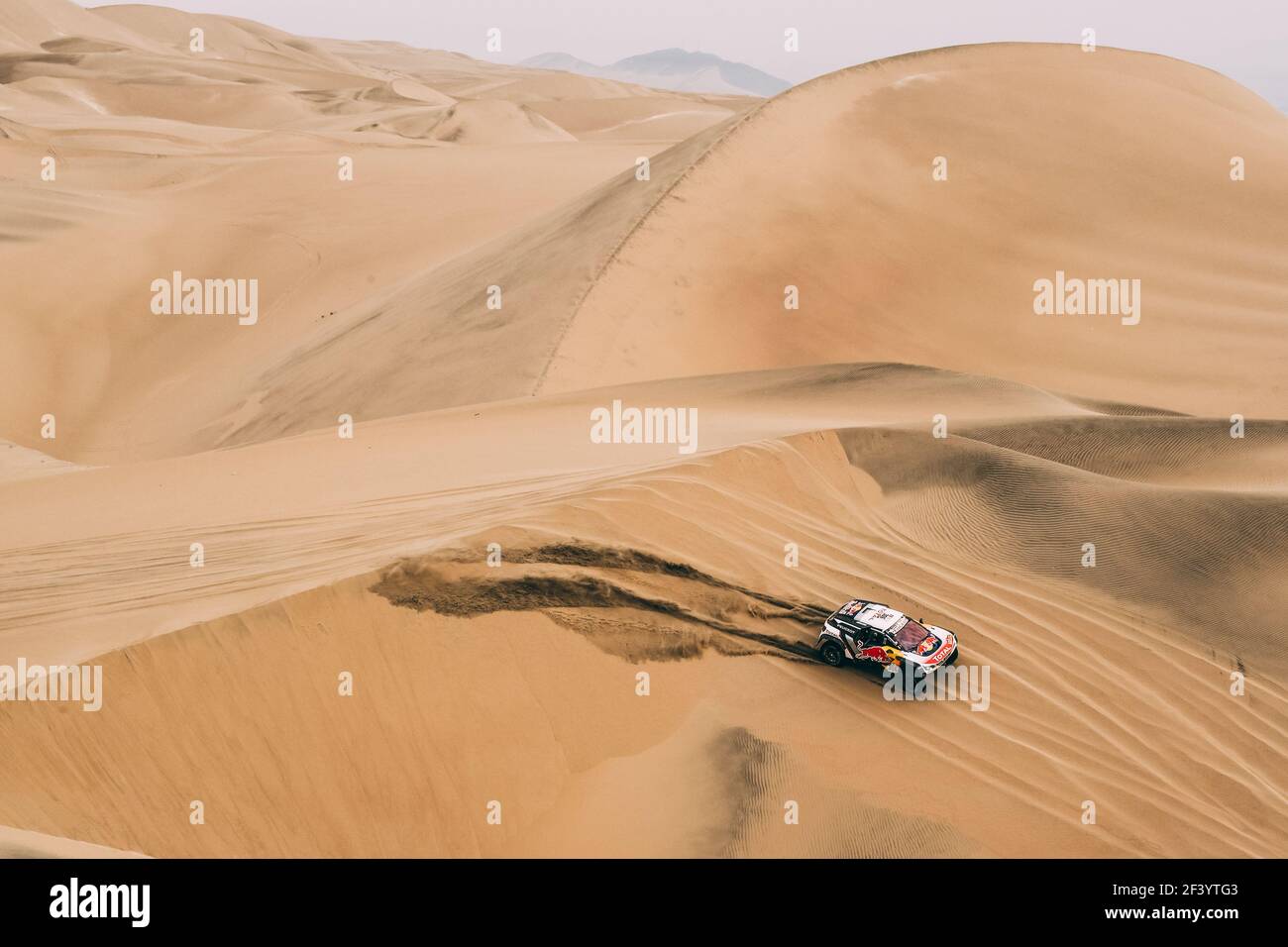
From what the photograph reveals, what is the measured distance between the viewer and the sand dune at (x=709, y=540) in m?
6.44

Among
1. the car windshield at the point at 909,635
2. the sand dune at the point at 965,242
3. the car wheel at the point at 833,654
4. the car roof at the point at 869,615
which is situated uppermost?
the sand dune at the point at 965,242

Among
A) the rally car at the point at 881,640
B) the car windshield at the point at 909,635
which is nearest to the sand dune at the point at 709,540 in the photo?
the rally car at the point at 881,640

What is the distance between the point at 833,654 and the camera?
289 inches

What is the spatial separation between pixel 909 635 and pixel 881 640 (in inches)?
9.4

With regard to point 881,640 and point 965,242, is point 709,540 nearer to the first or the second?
point 881,640

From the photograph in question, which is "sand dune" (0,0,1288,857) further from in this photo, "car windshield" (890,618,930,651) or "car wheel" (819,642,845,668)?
"car windshield" (890,618,930,651)

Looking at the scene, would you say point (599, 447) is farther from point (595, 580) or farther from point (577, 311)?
point (577, 311)

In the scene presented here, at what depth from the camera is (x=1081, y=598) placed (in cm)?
838

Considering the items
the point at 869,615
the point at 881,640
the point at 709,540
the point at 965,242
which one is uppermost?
the point at 965,242

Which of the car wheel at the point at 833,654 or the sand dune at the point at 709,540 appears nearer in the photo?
the sand dune at the point at 709,540

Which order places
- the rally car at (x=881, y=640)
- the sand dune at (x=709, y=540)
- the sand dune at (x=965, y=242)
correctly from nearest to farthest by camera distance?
1. the sand dune at (x=709, y=540)
2. the rally car at (x=881, y=640)
3. the sand dune at (x=965, y=242)

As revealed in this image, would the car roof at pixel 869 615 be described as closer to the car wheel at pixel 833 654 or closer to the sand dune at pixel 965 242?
the car wheel at pixel 833 654

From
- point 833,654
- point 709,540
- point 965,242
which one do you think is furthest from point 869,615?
point 965,242
